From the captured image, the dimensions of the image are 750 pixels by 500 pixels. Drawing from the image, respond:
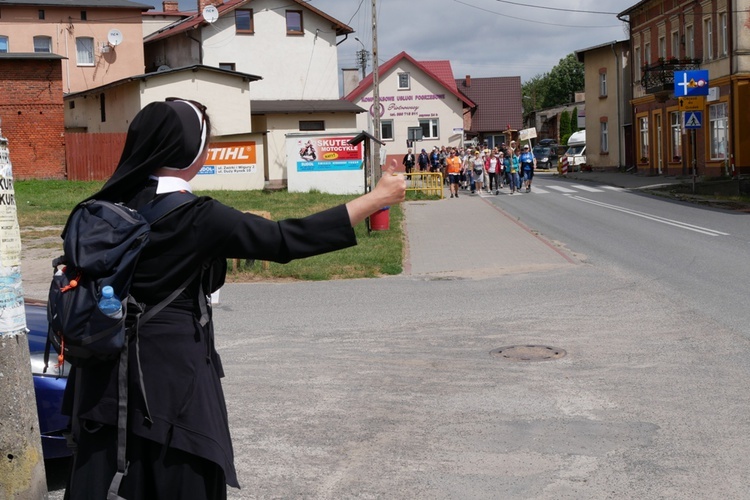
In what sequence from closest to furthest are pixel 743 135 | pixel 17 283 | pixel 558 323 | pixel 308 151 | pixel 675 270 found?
1. pixel 17 283
2. pixel 558 323
3. pixel 675 270
4. pixel 308 151
5. pixel 743 135

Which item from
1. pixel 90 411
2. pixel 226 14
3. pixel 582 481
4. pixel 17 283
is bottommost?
pixel 582 481

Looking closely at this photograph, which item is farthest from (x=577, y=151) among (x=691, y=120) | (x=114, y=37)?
(x=691, y=120)

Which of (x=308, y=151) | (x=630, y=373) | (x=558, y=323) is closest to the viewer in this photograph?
(x=630, y=373)

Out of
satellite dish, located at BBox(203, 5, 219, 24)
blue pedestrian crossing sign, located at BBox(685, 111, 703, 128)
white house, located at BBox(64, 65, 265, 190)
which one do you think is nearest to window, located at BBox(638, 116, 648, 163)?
blue pedestrian crossing sign, located at BBox(685, 111, 703, 128)

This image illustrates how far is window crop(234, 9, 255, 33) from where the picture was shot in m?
48.2

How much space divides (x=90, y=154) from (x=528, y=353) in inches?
1189

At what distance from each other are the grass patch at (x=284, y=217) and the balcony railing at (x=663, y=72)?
763 inches

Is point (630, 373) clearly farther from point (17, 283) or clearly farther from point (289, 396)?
point (17, 283)

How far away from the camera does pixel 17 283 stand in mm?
3869

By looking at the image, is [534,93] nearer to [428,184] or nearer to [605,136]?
[605,136]

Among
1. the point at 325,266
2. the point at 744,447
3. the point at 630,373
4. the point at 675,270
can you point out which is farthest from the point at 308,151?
the point at 744,447

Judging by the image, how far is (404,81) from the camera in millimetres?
67250

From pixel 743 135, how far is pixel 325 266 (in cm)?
2719

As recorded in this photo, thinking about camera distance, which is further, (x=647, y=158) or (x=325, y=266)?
(x=647, y=158)
